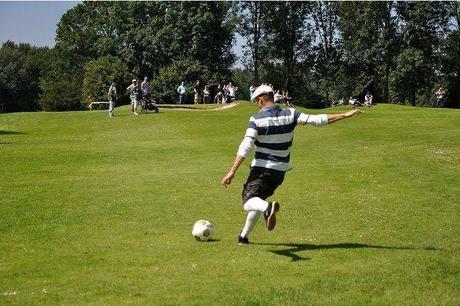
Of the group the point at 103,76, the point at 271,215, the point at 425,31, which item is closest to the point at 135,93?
the point at 271,215

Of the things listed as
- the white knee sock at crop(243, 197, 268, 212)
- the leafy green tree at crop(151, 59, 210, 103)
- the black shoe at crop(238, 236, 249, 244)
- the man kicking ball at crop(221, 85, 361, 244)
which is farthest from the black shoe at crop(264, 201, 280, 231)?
the leafy green tree at crop(151, 59, 210, 103)

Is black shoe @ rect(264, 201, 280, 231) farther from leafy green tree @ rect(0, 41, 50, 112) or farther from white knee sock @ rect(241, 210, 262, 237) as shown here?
leafy green tree @ rect(0, 41, 50, 112)

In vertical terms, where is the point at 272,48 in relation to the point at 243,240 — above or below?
above

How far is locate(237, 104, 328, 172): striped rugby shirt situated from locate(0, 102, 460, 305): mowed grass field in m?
1.53

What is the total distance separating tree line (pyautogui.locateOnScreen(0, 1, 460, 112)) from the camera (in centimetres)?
8062

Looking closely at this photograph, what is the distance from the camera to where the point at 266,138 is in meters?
11.2

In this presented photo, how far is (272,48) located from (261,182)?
79.9 metres

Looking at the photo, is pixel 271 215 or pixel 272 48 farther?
pixel 272 48

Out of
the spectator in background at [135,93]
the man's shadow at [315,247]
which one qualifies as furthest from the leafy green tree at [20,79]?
the man's shadow at [315,247]

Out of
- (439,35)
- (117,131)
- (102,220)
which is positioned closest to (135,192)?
(102,220)

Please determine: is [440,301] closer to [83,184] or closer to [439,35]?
[83,184]

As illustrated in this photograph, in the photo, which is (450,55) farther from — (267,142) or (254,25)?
(267,142)

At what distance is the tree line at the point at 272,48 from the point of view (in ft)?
265

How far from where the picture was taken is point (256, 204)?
35.8 feet
